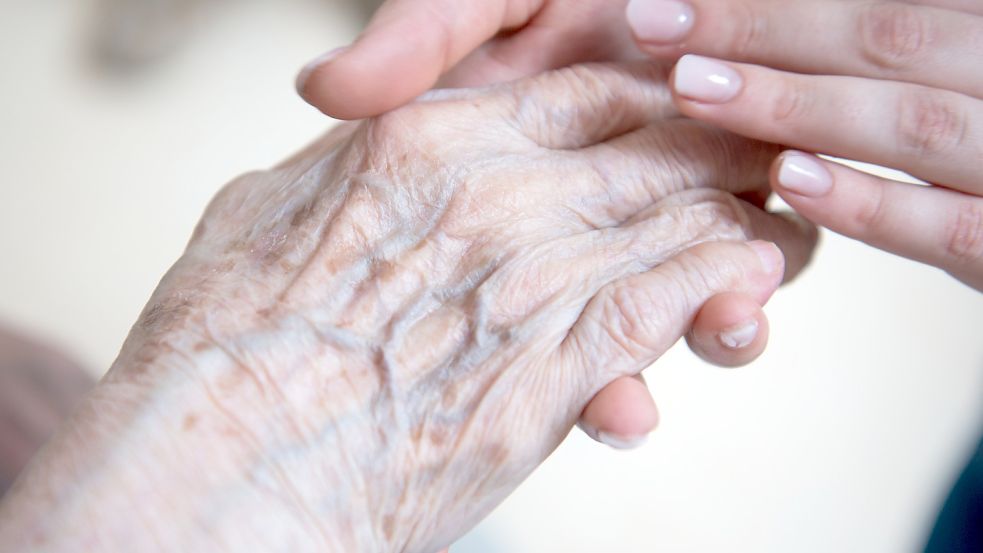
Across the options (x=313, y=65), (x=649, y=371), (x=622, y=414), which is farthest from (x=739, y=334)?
(x=649, y=371)

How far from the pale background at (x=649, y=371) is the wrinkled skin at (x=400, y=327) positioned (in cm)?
49

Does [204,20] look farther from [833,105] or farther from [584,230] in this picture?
[833,105]

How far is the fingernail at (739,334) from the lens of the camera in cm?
74

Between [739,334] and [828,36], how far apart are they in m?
0.37

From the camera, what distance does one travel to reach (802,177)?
2.73 ft

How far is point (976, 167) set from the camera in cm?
87

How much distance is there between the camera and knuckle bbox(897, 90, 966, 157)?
2.82 feet

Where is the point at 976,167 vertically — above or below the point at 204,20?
below

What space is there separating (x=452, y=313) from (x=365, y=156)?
19 cm

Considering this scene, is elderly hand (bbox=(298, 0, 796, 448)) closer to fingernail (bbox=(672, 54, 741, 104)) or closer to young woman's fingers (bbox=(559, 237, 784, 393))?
young woman's fingers (bbox=(559, 237, 784, 393))

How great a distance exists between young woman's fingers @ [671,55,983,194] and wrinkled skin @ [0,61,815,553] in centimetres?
6

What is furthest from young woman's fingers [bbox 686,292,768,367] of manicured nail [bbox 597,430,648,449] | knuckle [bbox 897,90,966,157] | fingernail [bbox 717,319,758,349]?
knuckle [bbox 897,90,966,157]

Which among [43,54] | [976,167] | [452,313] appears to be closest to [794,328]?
[976,167]

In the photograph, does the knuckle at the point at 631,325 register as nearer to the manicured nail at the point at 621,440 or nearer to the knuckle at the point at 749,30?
the manicured nail at the point at 621,440
